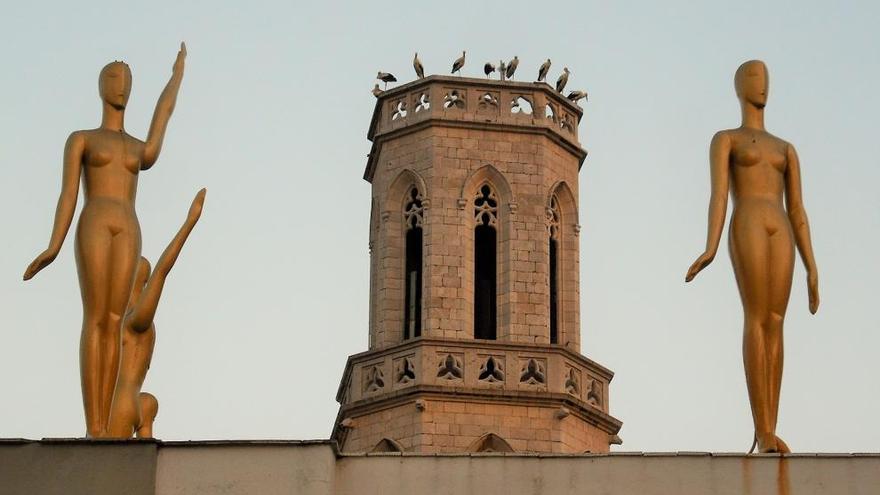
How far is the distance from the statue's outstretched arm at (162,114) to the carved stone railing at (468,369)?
20.0 m

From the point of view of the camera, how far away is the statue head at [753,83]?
2833 cm

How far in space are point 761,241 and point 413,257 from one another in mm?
24256

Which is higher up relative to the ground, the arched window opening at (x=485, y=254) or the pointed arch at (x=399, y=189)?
the pointed arch at (x=399, y=189)

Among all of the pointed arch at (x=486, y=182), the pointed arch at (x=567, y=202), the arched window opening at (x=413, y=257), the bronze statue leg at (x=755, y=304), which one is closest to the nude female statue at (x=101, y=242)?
the bronze statue leg at (x=755, y=304)

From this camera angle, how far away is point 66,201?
→ 27016 mm

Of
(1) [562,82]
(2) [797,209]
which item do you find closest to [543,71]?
(1) [562,82]

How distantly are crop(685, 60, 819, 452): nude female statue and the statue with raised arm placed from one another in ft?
16.6

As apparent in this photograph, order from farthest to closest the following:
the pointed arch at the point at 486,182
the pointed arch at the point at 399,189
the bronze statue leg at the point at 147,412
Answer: the pointed arch at the point at 399,189
the pointed arch at the point at 486,182
the bronze statue leg at the point at 147,412

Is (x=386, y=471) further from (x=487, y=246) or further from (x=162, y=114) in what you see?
(x=487, y=246)

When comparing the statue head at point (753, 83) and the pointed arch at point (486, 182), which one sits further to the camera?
the pointed arch at point (486, 182)

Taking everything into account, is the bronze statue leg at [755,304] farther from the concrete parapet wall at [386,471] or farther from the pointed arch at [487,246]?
the pointed arch at [487,246]

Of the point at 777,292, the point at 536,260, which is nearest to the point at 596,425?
the point at 536,260

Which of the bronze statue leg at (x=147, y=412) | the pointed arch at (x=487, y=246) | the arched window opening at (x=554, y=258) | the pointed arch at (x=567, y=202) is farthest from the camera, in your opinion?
the pointed arch at (x=567, y=202)

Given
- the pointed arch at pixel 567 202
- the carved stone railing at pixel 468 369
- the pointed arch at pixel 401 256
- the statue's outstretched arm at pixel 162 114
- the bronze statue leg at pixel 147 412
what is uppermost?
the pointed arch at pixel 567 202
